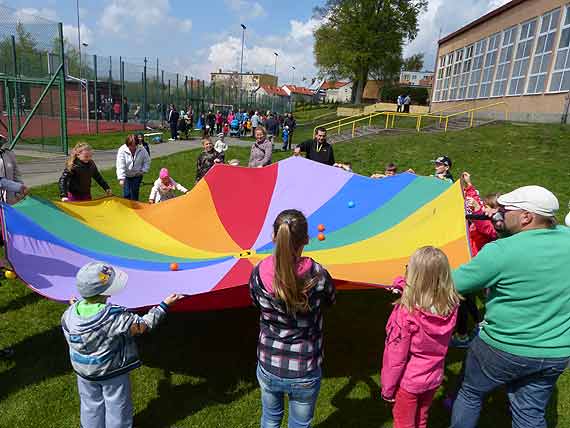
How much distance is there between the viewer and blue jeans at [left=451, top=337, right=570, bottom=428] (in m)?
2.11

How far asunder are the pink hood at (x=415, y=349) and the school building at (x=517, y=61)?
618 inches

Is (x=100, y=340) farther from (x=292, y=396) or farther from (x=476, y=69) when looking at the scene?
(x=476, y=69)

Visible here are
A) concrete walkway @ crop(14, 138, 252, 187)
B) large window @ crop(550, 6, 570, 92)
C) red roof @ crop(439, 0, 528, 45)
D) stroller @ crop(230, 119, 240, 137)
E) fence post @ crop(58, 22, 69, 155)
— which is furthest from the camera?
stroller @ crop(230, 119, 240, 137)

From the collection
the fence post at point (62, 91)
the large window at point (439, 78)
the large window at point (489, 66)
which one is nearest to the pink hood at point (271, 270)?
the fence post at point (62, 91)

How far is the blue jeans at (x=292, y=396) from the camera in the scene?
218 cm

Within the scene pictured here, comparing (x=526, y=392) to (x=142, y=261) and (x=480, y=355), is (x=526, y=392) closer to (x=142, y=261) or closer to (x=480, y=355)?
(x=480, y=355)

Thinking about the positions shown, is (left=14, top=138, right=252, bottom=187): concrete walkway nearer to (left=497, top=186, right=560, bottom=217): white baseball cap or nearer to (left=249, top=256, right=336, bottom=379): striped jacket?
(left=249, top=256, right=336, bottom=379): striped jacket

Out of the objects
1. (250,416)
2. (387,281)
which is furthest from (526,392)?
(250,416)

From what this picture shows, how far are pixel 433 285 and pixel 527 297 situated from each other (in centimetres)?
42

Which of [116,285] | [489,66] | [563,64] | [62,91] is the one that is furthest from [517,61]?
[116,285]

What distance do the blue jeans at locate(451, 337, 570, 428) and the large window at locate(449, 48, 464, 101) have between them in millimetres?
25071

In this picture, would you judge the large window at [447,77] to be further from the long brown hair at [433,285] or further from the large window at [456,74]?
the long brown hair at [433,285]

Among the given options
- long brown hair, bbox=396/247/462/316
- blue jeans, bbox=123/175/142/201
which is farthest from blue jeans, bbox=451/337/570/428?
blue jeans, bbox=123/175/142/201

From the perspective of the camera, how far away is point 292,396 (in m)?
2.23
